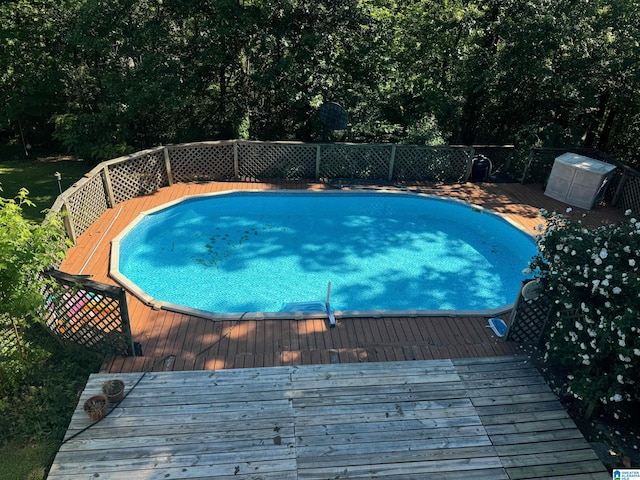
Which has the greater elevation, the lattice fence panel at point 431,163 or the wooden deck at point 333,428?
the lattice fence panel at point 431,163

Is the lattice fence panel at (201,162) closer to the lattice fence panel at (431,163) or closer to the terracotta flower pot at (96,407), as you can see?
the lattice fence panel at (431,163)

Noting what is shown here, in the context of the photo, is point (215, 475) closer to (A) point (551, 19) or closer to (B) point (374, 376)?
(B) point (374, 376)

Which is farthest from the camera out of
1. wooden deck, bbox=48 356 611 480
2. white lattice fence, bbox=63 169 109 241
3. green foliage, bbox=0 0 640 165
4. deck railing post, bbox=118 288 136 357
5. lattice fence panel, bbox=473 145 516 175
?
lattice fence panel, bbox=473 145 516 175

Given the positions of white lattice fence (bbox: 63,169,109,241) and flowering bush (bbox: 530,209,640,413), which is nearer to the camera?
flowering bush (bbox: 530,209,640,413)

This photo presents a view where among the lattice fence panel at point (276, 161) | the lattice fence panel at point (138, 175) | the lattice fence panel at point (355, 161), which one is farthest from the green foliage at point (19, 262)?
the lattice fence panel at point (355, 161)

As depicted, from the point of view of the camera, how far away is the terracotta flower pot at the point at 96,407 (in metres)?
4.89

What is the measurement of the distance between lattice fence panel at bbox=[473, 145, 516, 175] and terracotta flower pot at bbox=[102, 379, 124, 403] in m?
10.6

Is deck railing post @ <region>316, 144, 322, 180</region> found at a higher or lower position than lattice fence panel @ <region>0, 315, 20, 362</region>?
higher

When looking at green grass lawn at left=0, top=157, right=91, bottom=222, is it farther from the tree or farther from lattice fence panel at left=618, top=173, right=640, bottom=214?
lattice fence panel at left=618, top=173, right=640, bottom=214

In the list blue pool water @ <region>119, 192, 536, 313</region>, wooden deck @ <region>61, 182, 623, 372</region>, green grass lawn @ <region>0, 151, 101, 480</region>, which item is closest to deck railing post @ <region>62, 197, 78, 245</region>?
wooden deck @ <region>61, 182, 623, 372</region>

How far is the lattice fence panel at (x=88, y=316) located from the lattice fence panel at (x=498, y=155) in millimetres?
10123

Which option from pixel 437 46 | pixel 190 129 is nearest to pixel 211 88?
pixel 190 129

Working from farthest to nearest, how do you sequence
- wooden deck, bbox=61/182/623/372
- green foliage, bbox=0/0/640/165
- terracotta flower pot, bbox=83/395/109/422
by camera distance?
green foliage, bbox=0/0/640/165
wooden deck, bbox=61/182/623/372
terracotta flower pot, bbox=83/395/109/422

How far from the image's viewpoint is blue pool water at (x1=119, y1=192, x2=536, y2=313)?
859 cm
